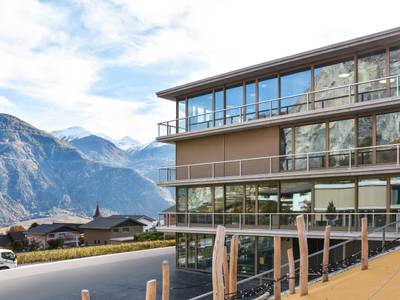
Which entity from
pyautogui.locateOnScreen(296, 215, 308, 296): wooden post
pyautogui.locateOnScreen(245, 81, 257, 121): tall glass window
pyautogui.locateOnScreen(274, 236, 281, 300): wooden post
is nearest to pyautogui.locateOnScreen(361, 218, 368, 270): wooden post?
pyautogui.locateOnScreen(296, 215, 308, 296): wooden post

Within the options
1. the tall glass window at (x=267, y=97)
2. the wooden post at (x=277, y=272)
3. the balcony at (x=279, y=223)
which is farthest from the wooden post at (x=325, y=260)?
the tall glass window at (x=267, y=97)

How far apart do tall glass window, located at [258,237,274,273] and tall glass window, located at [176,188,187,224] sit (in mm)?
5608

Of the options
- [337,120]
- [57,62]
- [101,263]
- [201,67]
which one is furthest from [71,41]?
[337,120]

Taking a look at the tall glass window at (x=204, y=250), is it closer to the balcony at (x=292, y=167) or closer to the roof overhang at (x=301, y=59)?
the balcony at (x=292, y=167)

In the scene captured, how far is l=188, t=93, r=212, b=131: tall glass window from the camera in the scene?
2580 cm

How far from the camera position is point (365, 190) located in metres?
19.8

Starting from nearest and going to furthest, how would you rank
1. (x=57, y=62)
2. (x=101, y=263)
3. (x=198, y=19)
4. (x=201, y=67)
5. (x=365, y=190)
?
1. (x=365, y=190)
2. (x=198, y=19)
3. (x=101, y=263)
4. (x=201, y=67)
5. (x=57, y=62)

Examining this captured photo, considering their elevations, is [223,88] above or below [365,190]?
above

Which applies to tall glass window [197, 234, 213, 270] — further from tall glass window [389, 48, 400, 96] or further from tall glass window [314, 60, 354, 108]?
tall glass window [389, 48, 400, 96]

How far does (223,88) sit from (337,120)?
726cm

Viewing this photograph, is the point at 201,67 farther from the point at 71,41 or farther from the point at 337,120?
the point at 71,41

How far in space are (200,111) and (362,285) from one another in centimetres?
1681

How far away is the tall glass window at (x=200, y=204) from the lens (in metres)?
25.5

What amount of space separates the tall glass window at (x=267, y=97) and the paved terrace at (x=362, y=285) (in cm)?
1131
